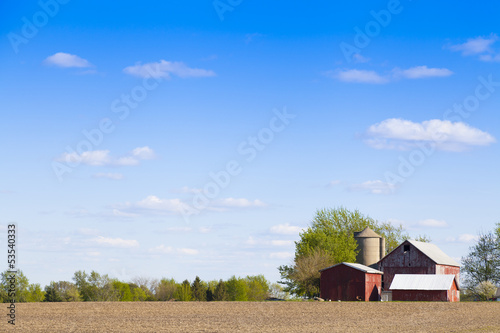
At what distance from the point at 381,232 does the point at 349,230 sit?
7062mm

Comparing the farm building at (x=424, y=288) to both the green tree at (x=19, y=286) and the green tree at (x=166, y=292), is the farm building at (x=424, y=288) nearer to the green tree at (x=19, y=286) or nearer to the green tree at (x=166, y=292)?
the green tree at (x=166, y=292)

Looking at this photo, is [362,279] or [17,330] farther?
[362,279]

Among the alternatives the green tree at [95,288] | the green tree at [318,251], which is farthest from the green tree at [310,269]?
the green tree at [95,288]

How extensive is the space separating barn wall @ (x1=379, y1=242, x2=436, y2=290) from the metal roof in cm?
67

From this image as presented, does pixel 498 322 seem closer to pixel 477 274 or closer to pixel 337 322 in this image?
pixel 337 322

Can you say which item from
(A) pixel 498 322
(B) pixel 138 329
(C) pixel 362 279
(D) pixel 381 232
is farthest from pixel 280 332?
(D) pixel 381 232

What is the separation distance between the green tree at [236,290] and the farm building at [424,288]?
2219 cm

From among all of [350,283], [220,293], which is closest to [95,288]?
[220,293]

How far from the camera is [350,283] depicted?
243 ft

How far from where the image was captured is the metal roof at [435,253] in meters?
76.7

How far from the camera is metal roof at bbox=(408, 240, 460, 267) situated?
76725 mm

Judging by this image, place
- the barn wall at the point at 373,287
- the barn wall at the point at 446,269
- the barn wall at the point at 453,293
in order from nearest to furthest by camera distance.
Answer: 1. the barn wall at the point at 453,293
2. the barn wall at the point at 373,287
3. the barn wall at the point at 446,269

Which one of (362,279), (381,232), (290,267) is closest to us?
(362,279)

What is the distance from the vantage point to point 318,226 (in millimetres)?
96250
